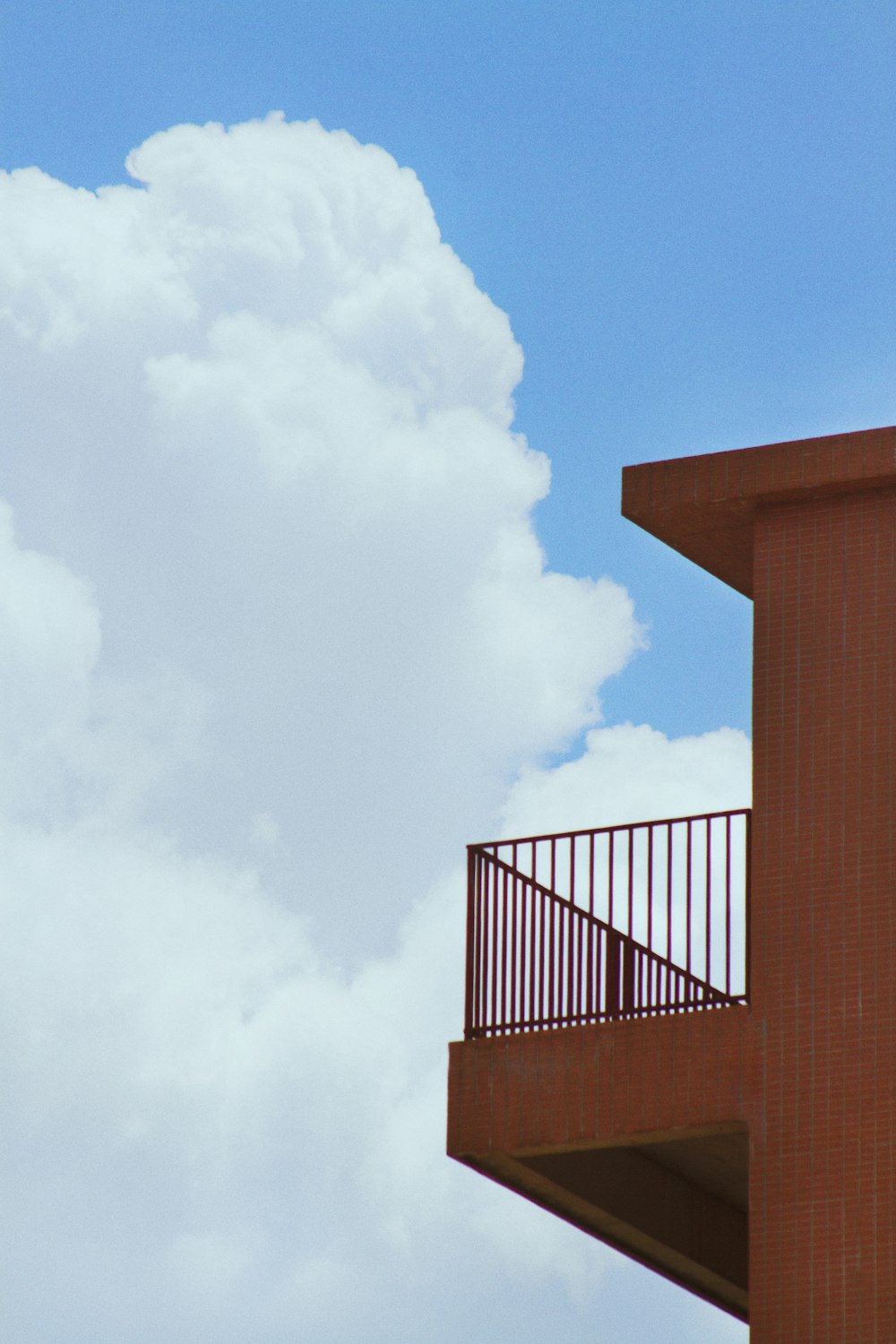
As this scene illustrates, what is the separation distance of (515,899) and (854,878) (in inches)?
99.3

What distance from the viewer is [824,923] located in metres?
20.7

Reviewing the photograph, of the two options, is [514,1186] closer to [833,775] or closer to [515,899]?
[515,899]

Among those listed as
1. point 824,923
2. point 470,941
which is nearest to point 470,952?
point 470,941

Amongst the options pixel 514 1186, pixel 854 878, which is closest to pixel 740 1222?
pixel 514 1186

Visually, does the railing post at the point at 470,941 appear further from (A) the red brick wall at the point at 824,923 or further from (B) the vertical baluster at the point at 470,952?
(A) the red brick wall at the point at 824,923

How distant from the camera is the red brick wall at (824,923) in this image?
64.9 feet

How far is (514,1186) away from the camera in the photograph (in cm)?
2178

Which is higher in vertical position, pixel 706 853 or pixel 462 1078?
pixel 706 853

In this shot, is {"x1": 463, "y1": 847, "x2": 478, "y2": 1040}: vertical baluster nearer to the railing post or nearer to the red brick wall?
the railing post

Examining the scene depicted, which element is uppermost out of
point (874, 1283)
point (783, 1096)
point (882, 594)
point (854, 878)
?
point (882, 594)

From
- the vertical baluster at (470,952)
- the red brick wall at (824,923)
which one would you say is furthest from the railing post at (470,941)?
the red brick wall at (824,923)

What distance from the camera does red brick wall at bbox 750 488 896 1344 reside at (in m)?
19.8

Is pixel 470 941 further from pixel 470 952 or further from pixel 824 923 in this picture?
pixel 824 923

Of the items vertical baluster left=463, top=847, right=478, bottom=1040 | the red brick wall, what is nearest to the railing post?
vertical baluster left=463, top=847, right=478, bottom=1040
